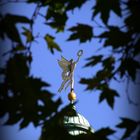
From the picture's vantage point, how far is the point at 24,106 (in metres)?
3.50

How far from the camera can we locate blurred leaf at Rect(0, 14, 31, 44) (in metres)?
3.56

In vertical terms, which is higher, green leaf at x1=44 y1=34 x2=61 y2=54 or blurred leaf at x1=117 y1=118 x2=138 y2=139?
green leaf at x1=44 y1=34 x2=61 y2=54

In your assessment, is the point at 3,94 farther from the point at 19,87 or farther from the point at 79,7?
the point at 79,7

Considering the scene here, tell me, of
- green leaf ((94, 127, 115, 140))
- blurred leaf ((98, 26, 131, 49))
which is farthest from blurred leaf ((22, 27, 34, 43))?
green leaf ((94, 127, 115, 140))

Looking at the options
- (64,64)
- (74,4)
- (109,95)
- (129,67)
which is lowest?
(109,95)

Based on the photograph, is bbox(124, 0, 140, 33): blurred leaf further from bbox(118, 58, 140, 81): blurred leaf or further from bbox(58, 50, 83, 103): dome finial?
bbox(58, 50, 83, 103): dome finial

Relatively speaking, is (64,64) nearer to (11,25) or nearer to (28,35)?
(28,35)

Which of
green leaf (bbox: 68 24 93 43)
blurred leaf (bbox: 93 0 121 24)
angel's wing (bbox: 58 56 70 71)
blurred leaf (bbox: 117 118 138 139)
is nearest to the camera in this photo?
blurred leaf (bbox: 117 118 138 139)

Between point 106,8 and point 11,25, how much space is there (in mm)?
Result: 757

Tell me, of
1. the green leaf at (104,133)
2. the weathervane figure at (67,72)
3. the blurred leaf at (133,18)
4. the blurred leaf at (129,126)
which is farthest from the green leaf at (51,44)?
the weathervane figure at (67,72)

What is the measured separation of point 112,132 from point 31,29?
1055 mm

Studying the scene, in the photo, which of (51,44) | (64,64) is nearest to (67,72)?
(64,64)

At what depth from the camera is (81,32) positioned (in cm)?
413

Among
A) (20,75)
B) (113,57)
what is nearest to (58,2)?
(113,57)
